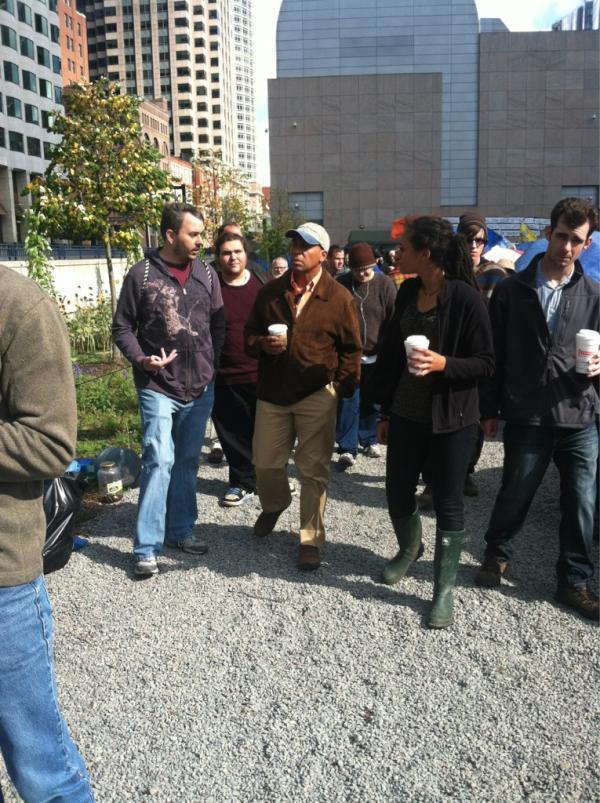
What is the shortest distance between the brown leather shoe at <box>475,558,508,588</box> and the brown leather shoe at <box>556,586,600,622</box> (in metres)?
0.36

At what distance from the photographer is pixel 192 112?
422ft

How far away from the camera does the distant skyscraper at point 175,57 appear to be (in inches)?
5027

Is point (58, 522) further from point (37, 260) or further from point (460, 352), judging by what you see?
point (37, 260)

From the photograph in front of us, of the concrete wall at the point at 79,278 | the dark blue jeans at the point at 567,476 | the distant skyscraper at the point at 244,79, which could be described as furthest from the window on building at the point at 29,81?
the distant skyscraper at the point at 244,79

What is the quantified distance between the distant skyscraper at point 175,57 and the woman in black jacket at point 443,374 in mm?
129503

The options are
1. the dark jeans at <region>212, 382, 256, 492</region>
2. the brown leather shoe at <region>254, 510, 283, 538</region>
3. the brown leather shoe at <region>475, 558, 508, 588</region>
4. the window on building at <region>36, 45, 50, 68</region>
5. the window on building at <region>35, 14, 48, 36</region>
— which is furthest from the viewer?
the window on building at <region>36, 45, 50, 68</region>

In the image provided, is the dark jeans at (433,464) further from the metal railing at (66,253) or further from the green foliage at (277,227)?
the green foliage at (277,227)

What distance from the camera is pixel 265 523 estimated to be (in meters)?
5.08

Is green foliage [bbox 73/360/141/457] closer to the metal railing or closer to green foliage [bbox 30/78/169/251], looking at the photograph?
green foliage [bbox 30/78/169/251]

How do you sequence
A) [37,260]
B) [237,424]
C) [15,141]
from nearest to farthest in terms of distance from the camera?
1. [237,424]
2. [37,260]
3. [15,141]

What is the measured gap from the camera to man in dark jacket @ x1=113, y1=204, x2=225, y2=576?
14.4 ft

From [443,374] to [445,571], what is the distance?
1.03 m

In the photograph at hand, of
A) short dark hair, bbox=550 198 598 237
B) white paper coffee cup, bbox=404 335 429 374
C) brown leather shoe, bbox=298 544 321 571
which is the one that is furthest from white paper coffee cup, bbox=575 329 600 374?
brown leather shoe, bbox=298 544 321 571

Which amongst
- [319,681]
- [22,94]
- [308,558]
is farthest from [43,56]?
[319,681]
